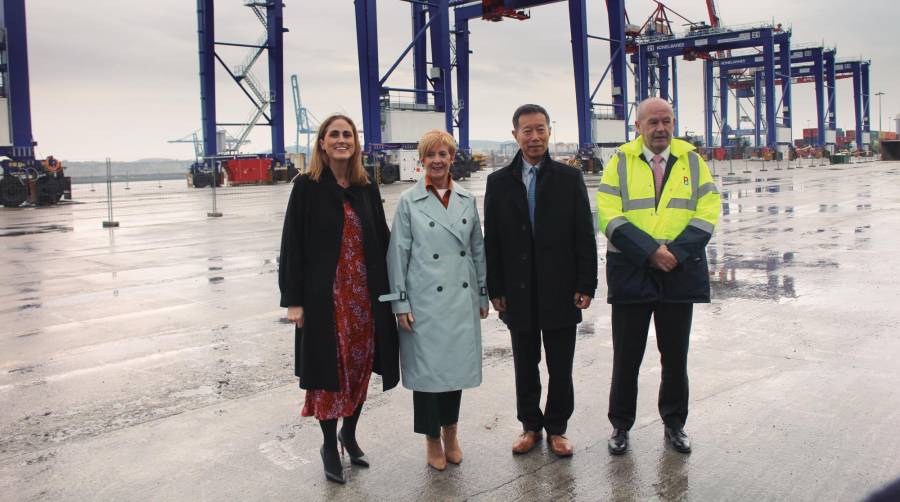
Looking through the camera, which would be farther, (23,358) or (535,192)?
(23,358)

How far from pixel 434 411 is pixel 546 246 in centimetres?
100

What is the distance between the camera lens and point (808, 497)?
136 inches

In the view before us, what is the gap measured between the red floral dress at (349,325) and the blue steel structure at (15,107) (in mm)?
25927

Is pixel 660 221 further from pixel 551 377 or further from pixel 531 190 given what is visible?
pixel 551 377

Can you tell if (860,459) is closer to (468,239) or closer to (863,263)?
(468,239)

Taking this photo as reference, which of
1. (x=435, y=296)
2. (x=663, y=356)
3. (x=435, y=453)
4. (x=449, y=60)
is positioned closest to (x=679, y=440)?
(x=663, y=356)

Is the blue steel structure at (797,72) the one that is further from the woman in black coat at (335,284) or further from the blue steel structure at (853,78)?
the woman in black coat at (335,284)

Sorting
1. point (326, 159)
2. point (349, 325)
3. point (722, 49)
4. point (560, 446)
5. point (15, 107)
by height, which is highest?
point (722, 49)

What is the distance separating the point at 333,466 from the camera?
3846mm

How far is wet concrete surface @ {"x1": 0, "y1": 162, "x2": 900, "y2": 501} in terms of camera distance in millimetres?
3746

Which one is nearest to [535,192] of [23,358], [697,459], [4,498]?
[697,459]

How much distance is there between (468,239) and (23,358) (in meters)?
4.23

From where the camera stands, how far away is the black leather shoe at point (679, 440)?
4.04 m

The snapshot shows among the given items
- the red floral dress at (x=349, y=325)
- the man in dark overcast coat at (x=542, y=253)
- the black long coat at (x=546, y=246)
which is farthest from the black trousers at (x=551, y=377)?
the red floral dress at (x=349, y=325)
